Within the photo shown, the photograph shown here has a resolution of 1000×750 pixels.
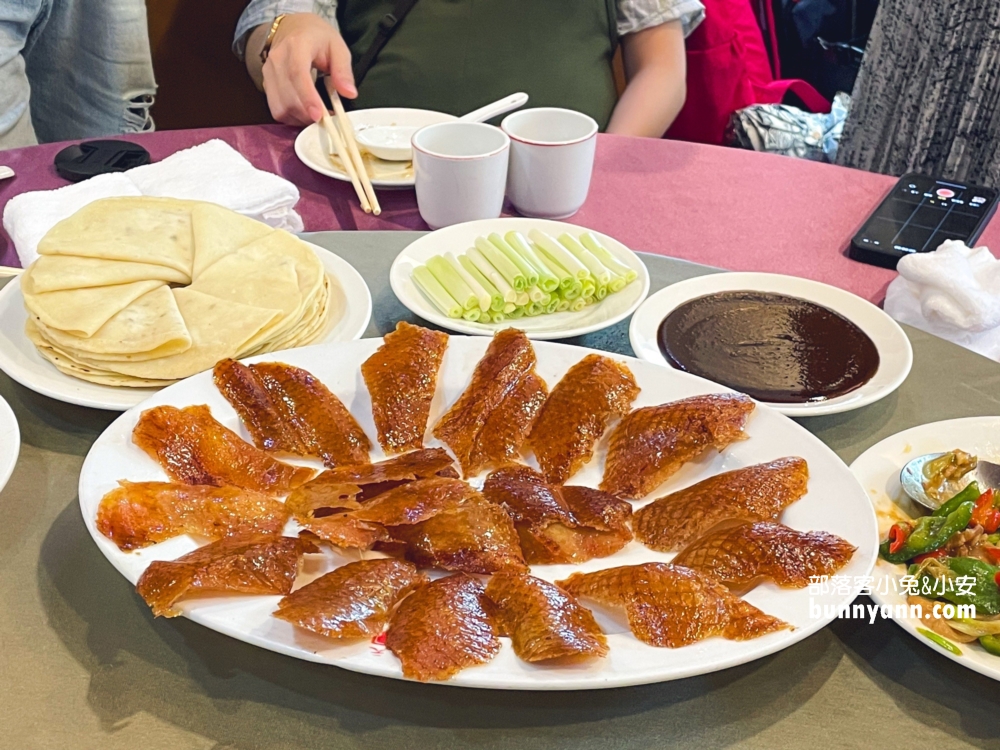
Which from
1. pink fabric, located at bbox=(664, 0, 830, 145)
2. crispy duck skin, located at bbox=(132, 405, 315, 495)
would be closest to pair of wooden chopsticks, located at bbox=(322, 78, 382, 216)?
crispy duck skin, located at bbox=(132, 405, 315, 495)

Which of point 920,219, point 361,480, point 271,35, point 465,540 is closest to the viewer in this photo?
point 465,540

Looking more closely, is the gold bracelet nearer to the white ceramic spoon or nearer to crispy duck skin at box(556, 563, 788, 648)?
the white ceramic spoon

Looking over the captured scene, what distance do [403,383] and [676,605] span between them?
0.54 meters

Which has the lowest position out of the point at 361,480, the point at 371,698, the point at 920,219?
the point at 371,698

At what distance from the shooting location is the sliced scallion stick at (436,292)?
1549 millimetres

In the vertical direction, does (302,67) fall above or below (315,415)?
above

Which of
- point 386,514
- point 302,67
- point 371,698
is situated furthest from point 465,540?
point 302,67

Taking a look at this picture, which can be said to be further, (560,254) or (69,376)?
(560,254)

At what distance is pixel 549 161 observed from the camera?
6.14 feet

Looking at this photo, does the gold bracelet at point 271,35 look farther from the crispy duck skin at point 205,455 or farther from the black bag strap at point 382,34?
the crispy duck skin at point 205,455

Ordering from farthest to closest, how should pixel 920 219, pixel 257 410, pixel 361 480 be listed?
1. pixel 920 219
2. pixel 257 410
3. pixel 361 480

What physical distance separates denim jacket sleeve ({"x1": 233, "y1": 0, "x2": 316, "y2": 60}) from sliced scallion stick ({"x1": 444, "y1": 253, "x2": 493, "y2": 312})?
1.35 m

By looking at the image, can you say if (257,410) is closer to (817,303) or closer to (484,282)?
(484,282)

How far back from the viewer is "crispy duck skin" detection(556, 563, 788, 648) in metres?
0.91
